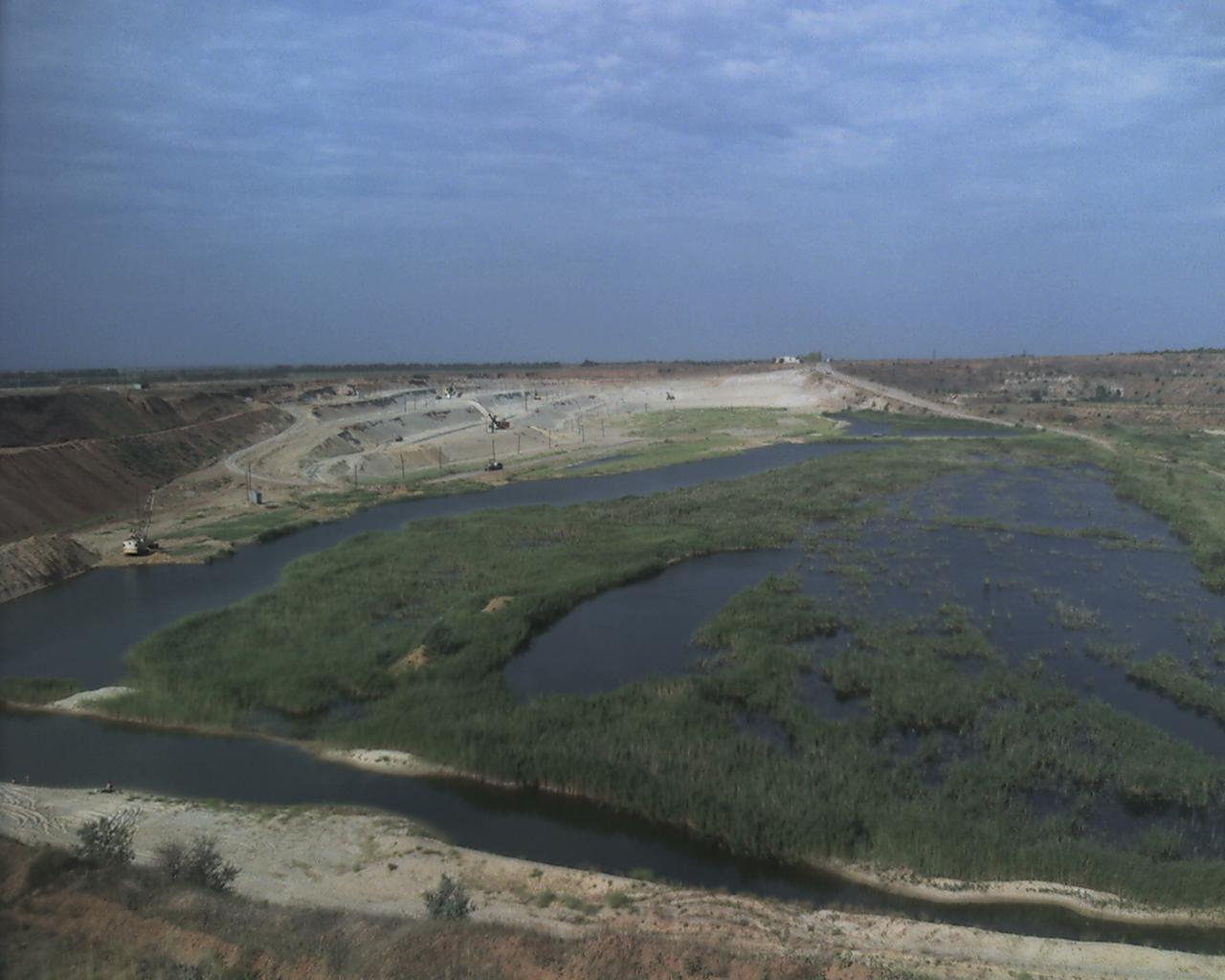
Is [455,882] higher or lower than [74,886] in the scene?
lower

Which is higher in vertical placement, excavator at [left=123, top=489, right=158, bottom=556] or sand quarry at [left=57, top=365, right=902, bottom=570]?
sand quarry at [left=57, top=365, right=902, bottom=570]

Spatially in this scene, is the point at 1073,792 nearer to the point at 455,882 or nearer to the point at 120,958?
the point at 455,882

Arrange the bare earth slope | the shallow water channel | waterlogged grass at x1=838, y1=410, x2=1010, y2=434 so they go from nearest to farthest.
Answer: the shallow water channel → the bare earth slope → waterlogged grass at x1=838, y1=410, x2=1010, y2=434

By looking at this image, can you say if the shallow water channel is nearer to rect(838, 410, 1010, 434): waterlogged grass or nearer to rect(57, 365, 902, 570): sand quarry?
rect(57, 365, 902, 570): sand quarry

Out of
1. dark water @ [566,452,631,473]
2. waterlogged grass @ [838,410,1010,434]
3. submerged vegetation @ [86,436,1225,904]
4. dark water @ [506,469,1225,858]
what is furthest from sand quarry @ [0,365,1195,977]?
waterlogged grass @ [838,410,1010,434]

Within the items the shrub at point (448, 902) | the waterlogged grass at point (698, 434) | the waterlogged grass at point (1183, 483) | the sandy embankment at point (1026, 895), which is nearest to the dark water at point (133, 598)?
the waterlogged grass at point (698, 434)

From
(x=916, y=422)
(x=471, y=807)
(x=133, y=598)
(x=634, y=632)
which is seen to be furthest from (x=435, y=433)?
(x=471, y=807)

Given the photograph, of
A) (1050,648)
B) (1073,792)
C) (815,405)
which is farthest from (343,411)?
(1073,792)
